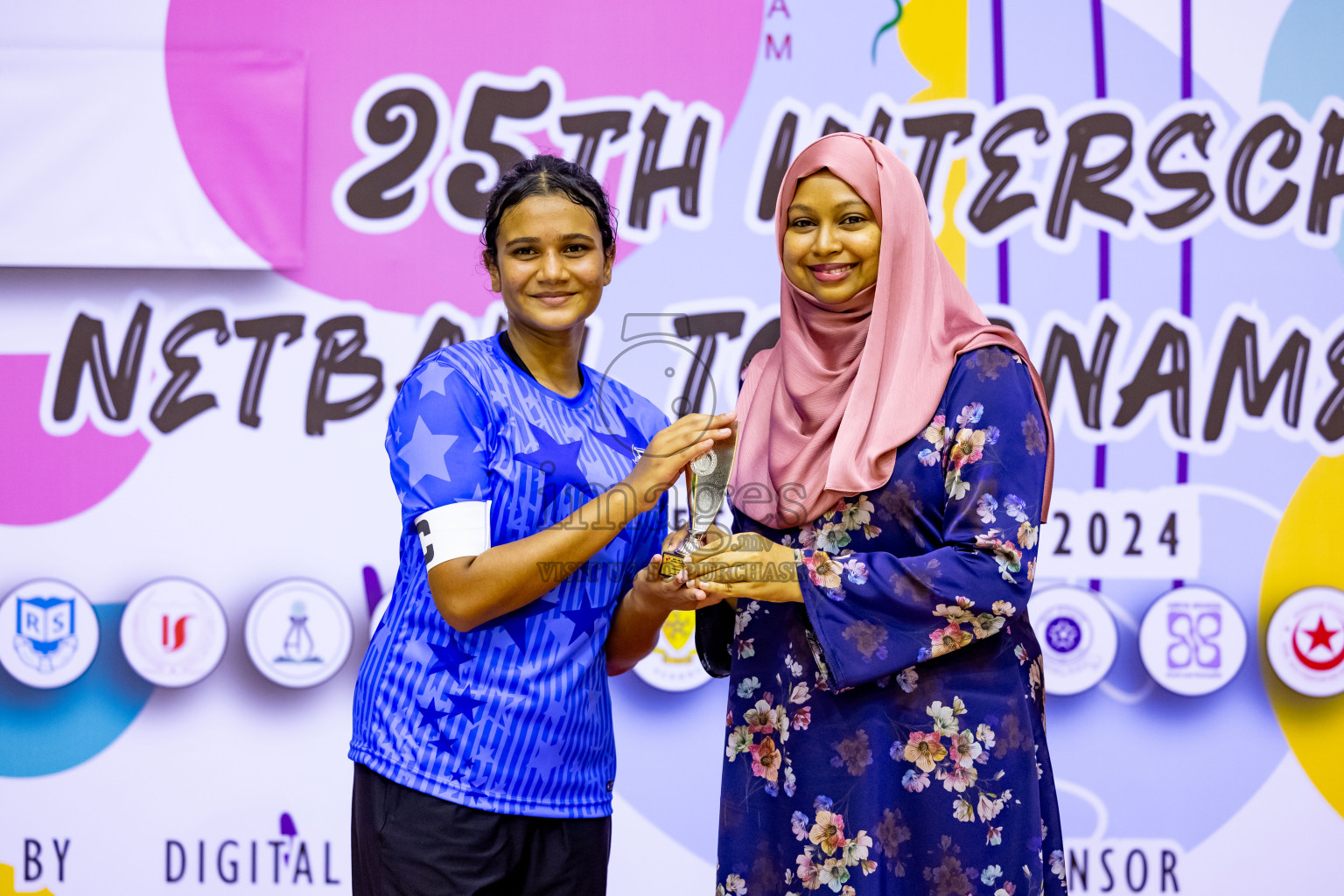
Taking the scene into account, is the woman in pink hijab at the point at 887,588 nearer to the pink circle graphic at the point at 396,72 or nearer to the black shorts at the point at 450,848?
the black shorts at the point at 450,848

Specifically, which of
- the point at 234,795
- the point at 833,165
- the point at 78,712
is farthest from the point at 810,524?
the point at 78,712

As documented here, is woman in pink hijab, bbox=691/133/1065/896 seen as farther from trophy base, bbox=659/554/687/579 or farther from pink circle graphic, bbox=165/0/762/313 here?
pink circle graphic, bbox=165/0/762/313

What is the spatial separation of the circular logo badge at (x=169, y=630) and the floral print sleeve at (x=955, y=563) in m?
1.56

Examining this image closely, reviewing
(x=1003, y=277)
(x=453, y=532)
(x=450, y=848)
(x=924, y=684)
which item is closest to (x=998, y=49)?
(x=1003, y=277)

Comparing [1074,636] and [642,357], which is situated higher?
[642,357]

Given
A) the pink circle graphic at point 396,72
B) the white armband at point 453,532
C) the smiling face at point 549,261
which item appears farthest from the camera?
the pink circle graphic at point 396,72

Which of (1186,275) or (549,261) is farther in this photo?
(1186,275)

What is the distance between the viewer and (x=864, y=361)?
48.5 inches

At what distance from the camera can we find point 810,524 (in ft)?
4.11

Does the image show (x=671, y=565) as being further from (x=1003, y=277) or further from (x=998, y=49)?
(x=998, y=49)

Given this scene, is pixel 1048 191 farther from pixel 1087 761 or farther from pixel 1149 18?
pixel 1087 761

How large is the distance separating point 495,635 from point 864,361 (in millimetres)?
523

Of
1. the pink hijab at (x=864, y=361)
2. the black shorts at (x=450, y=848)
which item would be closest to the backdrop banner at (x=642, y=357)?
the pink hijab at (x=864, y=361)

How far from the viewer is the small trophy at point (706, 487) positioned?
3.99 feet
